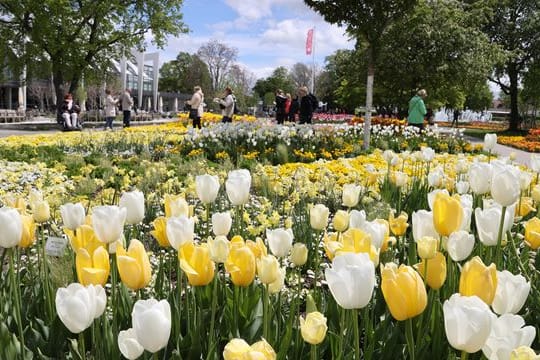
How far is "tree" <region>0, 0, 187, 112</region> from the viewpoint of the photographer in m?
25.0

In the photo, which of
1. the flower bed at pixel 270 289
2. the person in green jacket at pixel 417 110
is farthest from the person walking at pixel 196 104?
the flower bed at pixel 270 289

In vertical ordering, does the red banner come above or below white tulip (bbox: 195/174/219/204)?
above

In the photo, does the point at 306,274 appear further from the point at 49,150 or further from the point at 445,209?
the point at 49,150

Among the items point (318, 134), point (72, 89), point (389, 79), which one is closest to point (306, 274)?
point (318, 134)

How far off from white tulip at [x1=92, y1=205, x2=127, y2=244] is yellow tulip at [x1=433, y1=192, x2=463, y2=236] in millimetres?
956

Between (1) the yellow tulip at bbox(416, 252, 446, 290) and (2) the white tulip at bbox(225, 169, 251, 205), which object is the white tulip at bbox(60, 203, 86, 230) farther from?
(1) the yellow tulip at bbox(416, 252, 446, 290)

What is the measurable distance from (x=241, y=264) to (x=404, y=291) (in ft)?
1.52

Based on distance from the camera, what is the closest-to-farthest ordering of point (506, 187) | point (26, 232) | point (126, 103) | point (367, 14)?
point (506, 187) < point (26, 232) < point (367, 14) < point (126, 103)

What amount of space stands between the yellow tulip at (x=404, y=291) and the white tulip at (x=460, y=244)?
38 cm

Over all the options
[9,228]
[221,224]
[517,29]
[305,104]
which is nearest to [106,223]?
Answer: [9,228]

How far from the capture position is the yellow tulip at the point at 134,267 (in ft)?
4.53

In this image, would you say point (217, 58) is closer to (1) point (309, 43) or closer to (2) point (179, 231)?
(1) point (309, 43)

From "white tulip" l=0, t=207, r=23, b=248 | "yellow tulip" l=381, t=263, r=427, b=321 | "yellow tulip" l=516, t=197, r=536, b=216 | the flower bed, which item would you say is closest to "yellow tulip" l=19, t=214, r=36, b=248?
the flower bed

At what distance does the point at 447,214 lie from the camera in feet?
5.26
